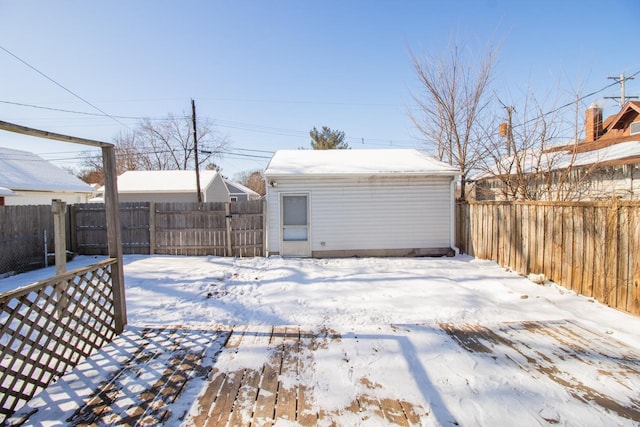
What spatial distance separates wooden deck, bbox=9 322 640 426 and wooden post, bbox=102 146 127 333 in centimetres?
28

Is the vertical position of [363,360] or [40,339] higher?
[40,339]

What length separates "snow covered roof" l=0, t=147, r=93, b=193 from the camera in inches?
431

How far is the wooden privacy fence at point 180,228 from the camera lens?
8484 millimetres

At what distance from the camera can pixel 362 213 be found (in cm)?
829

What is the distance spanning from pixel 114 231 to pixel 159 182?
55.9 feet

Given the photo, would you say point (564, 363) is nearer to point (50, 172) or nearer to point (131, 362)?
point (131, 362)

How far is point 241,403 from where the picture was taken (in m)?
2.21

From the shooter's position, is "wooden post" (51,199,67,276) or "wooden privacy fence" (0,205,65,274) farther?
"wooden privacy fence" (0,205,65,274)

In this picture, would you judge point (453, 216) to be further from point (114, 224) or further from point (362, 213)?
point (114, 224)

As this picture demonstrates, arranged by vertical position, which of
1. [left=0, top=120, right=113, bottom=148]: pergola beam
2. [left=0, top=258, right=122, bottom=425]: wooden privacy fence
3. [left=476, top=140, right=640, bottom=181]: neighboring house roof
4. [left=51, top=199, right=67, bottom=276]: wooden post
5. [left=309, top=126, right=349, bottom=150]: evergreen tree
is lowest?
[left=0, top=258, right=122, bottom=425]: wooden privacy fence

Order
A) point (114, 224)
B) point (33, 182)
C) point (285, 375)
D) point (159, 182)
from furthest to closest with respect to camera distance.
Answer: point (159, 182), point (33, 182), point (114, 224), point (285, 375)

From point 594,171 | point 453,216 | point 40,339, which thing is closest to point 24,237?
point 40,339

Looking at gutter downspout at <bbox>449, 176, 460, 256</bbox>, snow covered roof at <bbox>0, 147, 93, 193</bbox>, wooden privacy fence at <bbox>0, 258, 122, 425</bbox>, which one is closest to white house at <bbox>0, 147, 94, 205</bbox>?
snow covered roof at <bbox>0, 147, 93, 193</bbox>

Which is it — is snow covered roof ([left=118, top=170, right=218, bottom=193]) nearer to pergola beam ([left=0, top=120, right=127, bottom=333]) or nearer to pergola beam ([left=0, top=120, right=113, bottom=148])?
pergola beam ([left=0, top=120, right=127, bottom=333])
